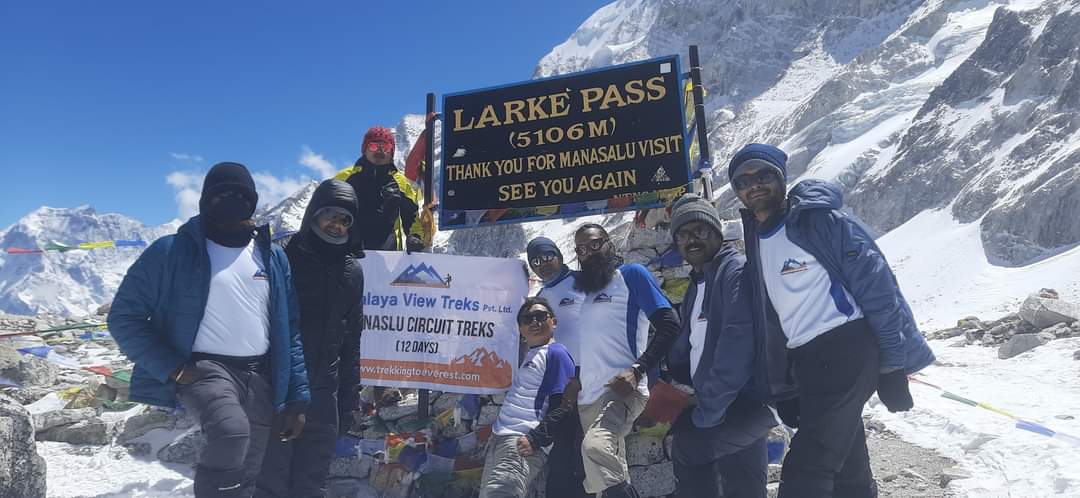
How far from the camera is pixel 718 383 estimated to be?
11.0ft

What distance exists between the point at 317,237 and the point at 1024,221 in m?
47.4

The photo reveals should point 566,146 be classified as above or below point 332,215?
above

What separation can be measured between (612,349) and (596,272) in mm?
615

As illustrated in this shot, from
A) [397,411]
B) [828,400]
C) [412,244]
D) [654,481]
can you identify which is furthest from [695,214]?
[397,411]

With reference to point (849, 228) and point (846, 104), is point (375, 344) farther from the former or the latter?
point (846, 104)

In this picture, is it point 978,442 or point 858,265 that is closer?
point 858,265

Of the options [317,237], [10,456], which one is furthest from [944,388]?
[10,456]

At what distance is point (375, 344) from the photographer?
20.2 ft

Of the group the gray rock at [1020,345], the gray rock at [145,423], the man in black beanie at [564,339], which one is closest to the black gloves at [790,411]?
the man in black beanie at [564,339]

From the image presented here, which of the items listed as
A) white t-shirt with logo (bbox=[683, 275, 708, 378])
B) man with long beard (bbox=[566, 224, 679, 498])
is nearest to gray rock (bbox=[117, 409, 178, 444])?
man with long beard (bbox=[566, 224, 679, 498])

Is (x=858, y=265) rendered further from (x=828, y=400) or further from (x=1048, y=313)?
(x=1048, y=313)

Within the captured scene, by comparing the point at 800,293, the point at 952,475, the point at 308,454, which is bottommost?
the point at 952,475

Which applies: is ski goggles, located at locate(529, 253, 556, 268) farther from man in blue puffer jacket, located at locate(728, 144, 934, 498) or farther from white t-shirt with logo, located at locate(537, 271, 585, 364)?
man in blue puffer jacket, located at locate(728, 144, 934, 498)

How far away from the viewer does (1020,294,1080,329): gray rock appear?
46.4 ft
